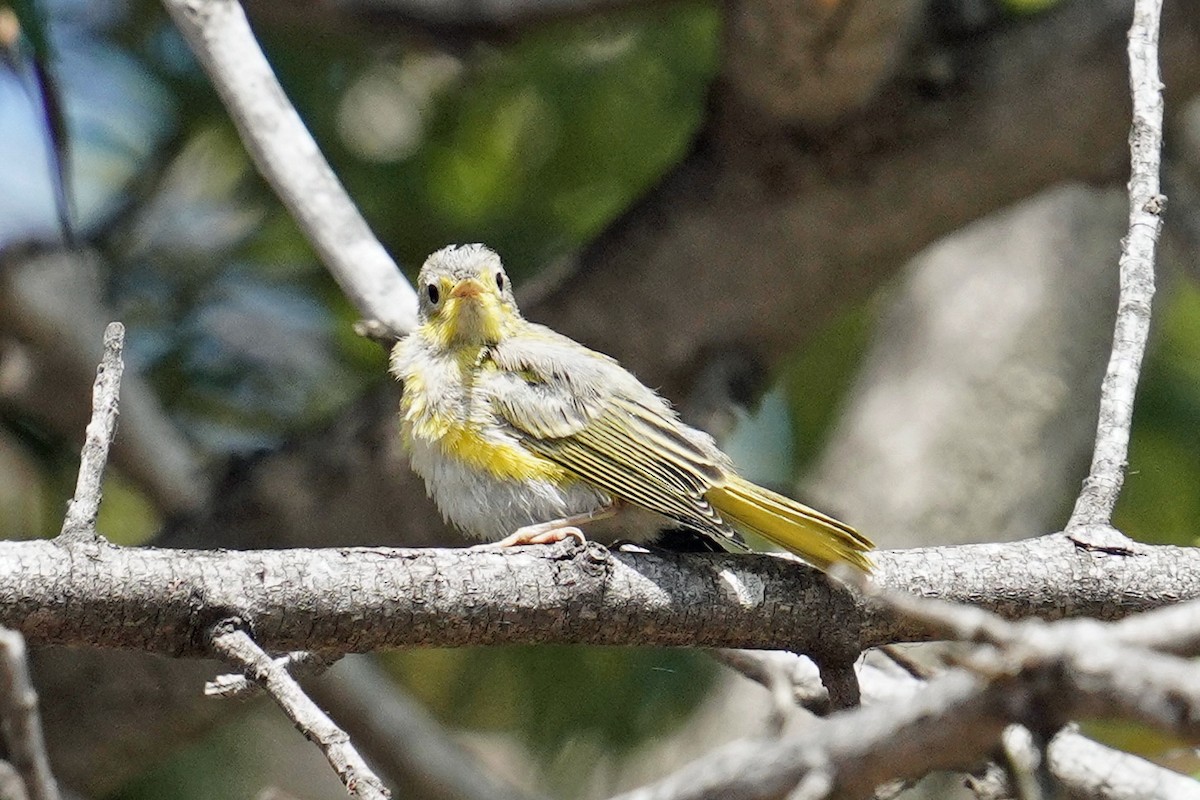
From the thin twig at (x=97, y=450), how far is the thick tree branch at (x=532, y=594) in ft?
0.15

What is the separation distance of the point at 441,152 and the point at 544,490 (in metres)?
3.16

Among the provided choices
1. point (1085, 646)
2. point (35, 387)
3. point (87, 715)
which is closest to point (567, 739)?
point (87, 715)

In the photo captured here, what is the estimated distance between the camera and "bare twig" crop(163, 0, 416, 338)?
12.7 ft

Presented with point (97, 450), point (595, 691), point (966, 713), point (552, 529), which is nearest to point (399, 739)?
point (595, 691)

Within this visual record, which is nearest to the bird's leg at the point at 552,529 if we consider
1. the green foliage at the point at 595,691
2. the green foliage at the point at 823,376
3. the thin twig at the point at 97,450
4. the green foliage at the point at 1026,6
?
the thin twig at the point at 97,450

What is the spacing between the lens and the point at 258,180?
6.11m

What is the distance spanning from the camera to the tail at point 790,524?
286cm

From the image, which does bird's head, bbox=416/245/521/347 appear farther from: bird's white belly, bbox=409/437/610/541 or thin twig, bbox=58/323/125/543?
thin twig, bbox=58/323/125/543

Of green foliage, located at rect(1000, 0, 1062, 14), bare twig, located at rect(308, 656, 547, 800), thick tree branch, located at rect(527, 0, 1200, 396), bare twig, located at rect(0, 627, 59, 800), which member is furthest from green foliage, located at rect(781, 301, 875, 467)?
bare twig, located at rect(0, 627, 59, 800)

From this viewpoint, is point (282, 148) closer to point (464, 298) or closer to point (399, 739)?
point (464, 298)

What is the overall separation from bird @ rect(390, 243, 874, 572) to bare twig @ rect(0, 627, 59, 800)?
1618mm

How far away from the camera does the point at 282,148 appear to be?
3.88 metres

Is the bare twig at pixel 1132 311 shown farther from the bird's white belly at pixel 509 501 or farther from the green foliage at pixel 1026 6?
the green foliage at pixel 1026 6

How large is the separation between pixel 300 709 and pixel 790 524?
123cm
